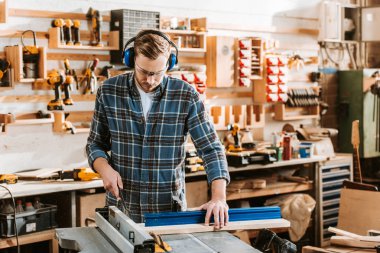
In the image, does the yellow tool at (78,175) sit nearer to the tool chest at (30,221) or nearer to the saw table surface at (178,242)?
the tool chest at (30,221)

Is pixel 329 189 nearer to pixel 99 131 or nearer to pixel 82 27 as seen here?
pixel 82 27

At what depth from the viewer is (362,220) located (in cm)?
403

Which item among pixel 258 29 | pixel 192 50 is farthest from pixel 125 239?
pixel 258 29

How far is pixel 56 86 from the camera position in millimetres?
4223

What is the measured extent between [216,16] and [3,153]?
213 centimetres

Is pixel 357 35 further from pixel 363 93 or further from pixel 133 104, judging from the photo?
pixel 133 104

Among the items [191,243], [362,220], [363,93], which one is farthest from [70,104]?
[363,93]

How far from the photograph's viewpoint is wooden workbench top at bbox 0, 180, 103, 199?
3.67 meters

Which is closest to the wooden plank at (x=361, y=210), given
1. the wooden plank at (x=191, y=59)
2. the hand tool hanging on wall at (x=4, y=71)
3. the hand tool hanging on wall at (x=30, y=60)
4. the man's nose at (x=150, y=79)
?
the wooden plank at (x=191, y=59)

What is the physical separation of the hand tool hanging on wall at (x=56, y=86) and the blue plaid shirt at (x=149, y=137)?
5.22 feet

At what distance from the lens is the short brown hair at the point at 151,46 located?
2.46 meters

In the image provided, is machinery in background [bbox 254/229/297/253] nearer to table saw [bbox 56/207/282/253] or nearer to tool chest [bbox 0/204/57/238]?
table saw [bbox 56/207/282/253]

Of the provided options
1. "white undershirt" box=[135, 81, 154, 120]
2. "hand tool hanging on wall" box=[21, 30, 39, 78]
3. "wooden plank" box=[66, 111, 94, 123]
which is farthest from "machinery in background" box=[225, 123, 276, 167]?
"white undershirt" box=[135, 81, 154, 120]

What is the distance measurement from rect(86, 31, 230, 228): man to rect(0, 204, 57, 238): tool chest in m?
1.22
